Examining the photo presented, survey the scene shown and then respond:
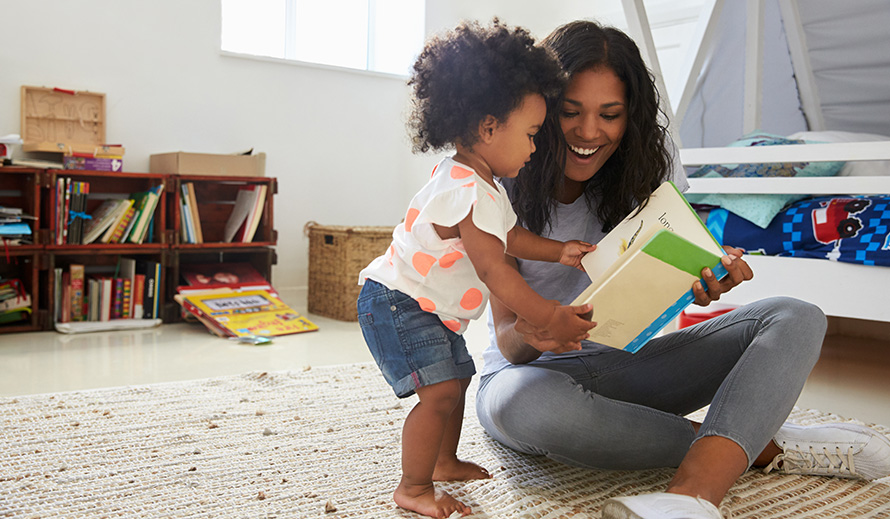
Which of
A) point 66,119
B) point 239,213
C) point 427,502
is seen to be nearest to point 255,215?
point 239,213

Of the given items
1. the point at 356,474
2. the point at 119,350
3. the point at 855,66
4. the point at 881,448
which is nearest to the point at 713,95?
the point at 855,66

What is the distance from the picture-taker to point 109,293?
247 cm

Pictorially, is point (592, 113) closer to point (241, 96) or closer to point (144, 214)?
point (144, 214)

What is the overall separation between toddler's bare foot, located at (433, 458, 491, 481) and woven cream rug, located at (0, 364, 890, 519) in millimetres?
16

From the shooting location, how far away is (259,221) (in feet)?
9.24

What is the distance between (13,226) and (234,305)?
74 cm

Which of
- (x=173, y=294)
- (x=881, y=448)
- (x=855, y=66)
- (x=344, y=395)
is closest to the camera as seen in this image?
(x=881, y=448)

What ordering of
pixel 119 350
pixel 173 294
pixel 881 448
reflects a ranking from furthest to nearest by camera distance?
1. pixel 173 294
2. pixel 119 350
3. pixel 881 448

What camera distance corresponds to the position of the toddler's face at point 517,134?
0.94 m

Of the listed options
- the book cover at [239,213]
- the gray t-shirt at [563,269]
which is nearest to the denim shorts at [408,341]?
the gray t-shirt at [563,269]

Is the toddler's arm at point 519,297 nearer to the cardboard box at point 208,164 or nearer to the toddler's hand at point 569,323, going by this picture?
the toddler's hand at point 569,323

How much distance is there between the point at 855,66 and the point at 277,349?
220 cm

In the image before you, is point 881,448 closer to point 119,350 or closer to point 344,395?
point 344,395

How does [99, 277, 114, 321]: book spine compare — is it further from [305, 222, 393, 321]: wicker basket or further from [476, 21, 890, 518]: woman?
[476, 21, 890, 518]: woman
